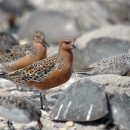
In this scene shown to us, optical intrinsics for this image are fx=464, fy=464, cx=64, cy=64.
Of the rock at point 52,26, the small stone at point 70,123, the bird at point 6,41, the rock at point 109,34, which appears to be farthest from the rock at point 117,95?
the rock at point 52,26

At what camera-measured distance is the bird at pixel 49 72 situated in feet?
32.9

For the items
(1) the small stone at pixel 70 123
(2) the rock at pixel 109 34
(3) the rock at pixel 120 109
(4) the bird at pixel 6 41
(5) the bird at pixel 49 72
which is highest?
(2) the rock at pixel 109 34

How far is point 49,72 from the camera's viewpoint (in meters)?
10.1

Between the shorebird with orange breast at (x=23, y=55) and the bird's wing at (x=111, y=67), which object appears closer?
the bird's wing at (x=111, y=67)

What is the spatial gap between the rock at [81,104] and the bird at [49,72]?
2.30 ft

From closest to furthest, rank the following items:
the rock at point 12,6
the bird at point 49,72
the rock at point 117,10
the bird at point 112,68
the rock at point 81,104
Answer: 1. the rock at point 81,104
2. the bird at point 49,72
3. the bird at point 112,68
4. the rock at point 117,10
5. the rock at point 12,6

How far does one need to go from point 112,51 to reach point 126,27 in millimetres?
3205

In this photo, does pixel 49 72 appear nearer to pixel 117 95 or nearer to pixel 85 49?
pixel 117 95

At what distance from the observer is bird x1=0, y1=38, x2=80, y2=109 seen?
32.9 feet

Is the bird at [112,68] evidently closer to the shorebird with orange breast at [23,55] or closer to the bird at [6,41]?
the shorebird with orange breast at [23,55]

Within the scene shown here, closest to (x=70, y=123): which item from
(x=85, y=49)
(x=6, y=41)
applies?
(x=85, y=49)

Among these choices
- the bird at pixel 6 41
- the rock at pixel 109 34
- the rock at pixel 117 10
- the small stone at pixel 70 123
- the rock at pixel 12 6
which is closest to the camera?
the small stone at pixel 70 123

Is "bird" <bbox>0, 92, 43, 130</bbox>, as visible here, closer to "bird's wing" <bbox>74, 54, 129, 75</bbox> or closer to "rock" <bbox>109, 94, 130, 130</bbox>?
"rock" <bbox>109, 94, 130, 130</bbox>

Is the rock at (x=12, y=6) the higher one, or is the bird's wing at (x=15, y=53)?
the rock at (x=12, y=6)
